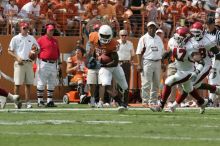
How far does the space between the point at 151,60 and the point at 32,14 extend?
479cm

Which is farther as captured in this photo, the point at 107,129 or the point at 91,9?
the point at 91,9

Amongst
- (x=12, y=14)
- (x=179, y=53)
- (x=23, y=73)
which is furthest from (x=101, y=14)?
(x=179, y=53)

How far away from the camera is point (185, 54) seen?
1675 cm

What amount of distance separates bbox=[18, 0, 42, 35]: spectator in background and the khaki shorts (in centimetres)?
420

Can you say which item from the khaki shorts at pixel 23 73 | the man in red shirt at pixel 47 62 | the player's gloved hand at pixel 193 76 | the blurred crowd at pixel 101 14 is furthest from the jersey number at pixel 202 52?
the blurred crowd at pixel 101 14

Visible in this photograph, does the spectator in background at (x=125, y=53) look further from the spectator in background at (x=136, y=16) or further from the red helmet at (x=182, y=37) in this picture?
the red helmet at (x=182, y=37)

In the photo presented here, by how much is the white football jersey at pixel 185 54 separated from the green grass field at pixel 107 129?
3.93ft

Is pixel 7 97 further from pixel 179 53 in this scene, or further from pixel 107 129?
pixel 107 129

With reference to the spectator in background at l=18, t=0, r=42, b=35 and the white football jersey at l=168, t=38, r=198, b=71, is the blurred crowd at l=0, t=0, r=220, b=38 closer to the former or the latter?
the spectator in background at l=18, t=0, r=42, b=35

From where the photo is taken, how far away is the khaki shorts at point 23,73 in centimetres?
1975

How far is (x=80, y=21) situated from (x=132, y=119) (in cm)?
1082

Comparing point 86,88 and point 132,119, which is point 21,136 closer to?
point 132,119

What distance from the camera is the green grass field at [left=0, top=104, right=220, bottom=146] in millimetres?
10602

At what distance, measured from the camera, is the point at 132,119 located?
1459 cm
